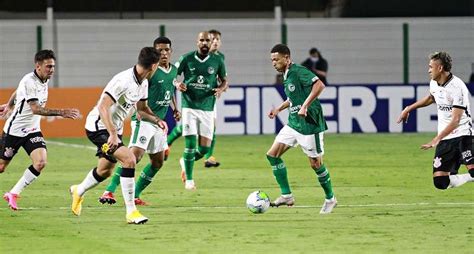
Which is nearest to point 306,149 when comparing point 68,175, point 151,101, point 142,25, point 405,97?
point 151,101

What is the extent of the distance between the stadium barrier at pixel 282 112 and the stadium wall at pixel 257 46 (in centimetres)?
371

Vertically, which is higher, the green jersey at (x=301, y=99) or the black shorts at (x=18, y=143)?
the green jersey at (x=301, y=99)

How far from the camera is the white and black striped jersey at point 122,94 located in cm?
1259

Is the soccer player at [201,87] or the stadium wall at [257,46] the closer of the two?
the soccer player at [201,87]

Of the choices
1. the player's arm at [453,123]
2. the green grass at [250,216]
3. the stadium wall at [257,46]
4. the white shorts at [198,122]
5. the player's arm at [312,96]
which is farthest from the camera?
the stadium wall at [257,46]

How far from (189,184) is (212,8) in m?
19.6

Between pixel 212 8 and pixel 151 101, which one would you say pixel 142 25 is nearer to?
pixel 212 8

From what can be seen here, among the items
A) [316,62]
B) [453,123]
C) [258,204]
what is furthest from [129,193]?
[316,62]

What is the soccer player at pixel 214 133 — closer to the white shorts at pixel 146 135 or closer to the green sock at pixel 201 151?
the green sock at pixel 201 151

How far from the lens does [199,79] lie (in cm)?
1728

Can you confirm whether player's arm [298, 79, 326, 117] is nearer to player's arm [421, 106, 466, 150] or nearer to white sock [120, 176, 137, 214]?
player's arm [421, 106, 466, 150]

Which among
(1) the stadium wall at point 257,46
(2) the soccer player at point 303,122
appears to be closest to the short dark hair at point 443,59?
(2) the soccer player at point 303,122

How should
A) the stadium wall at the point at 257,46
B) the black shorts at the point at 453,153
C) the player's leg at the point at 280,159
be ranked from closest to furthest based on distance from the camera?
the player's leg at the point at 280,159 < the black shorts at the point at 453,153 < the stadium wall at the point at 257,46

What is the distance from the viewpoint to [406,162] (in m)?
20.3
